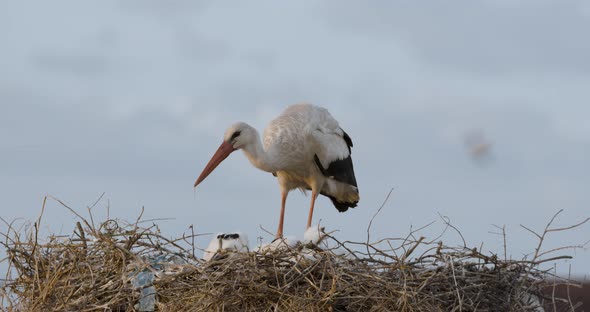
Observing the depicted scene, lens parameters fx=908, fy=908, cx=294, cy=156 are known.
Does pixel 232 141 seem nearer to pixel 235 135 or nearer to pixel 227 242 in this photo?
pixel 235 135

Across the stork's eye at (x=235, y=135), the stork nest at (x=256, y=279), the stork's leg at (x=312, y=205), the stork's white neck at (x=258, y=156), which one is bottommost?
the stork nest at (x=256, y=279)

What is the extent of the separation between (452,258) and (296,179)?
3.41m

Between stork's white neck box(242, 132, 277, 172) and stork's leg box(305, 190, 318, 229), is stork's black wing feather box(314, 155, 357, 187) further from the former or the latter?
stork's white neck box(242, 132, 277, 172)

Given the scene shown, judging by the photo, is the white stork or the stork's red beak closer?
the stork's red beak

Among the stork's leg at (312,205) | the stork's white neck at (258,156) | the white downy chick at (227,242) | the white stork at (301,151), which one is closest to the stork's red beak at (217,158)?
the white stork at (301,151)

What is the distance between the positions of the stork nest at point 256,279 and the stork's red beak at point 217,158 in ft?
6.26

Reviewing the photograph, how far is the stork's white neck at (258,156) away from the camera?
6.96m

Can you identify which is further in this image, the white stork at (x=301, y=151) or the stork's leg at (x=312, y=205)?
the stork's leg at (x=312, y=205)

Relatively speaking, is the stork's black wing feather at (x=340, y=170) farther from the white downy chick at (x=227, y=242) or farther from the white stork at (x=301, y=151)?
the white downy chick at (x=227, y=242)

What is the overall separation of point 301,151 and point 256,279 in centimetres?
318

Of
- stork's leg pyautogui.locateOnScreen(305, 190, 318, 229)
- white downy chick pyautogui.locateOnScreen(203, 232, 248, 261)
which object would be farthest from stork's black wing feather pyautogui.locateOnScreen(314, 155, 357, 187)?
white downy chick pyautogui.locateOnScreen(203, 232, 248, 261)

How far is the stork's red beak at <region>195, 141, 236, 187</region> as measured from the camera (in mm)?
6746

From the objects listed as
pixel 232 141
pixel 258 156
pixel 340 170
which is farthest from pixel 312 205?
pixel 232 141

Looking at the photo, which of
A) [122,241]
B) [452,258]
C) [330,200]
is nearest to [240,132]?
[330,200]
